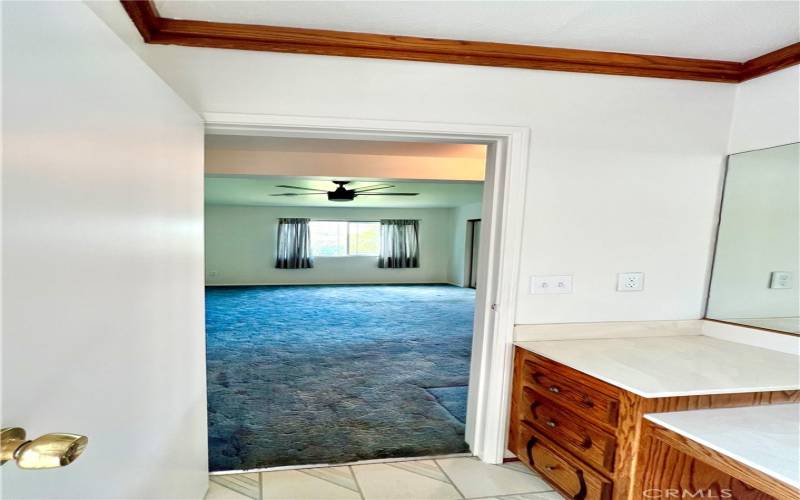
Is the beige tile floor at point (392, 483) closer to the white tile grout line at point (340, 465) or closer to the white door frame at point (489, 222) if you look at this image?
the white tile grout line at point (340, 465)

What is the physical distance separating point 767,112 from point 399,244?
8081 millimetres

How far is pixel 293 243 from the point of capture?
907cm

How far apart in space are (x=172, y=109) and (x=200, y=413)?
4.12ft

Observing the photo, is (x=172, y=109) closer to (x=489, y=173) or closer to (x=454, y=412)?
(x=489, y=173)

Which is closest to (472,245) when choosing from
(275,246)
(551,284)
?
Answer: (275,246)

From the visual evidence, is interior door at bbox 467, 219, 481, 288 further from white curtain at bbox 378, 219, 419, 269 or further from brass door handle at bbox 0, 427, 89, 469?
brass door handle at bbox 0, 427, 89, 469

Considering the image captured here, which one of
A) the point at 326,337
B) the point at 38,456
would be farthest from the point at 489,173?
the point at 326,337

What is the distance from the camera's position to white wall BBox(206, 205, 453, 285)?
8719 mm

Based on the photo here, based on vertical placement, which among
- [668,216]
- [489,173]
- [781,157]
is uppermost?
[781,157]

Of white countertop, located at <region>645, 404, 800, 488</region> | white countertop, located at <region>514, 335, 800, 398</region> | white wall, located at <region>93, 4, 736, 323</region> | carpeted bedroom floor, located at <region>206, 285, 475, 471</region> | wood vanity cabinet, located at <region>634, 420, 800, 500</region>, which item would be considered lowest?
carpeted bedroom floor, located at <region>206, 285, 475, 471</region>

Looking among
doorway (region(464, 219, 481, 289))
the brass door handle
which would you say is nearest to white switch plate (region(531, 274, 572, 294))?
the brass door handle

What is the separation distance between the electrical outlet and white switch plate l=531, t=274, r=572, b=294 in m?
0.28

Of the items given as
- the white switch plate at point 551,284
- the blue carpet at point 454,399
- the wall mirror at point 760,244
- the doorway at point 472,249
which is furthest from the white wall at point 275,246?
the wall mirror at point 760,244

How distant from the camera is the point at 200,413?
1.69 m
